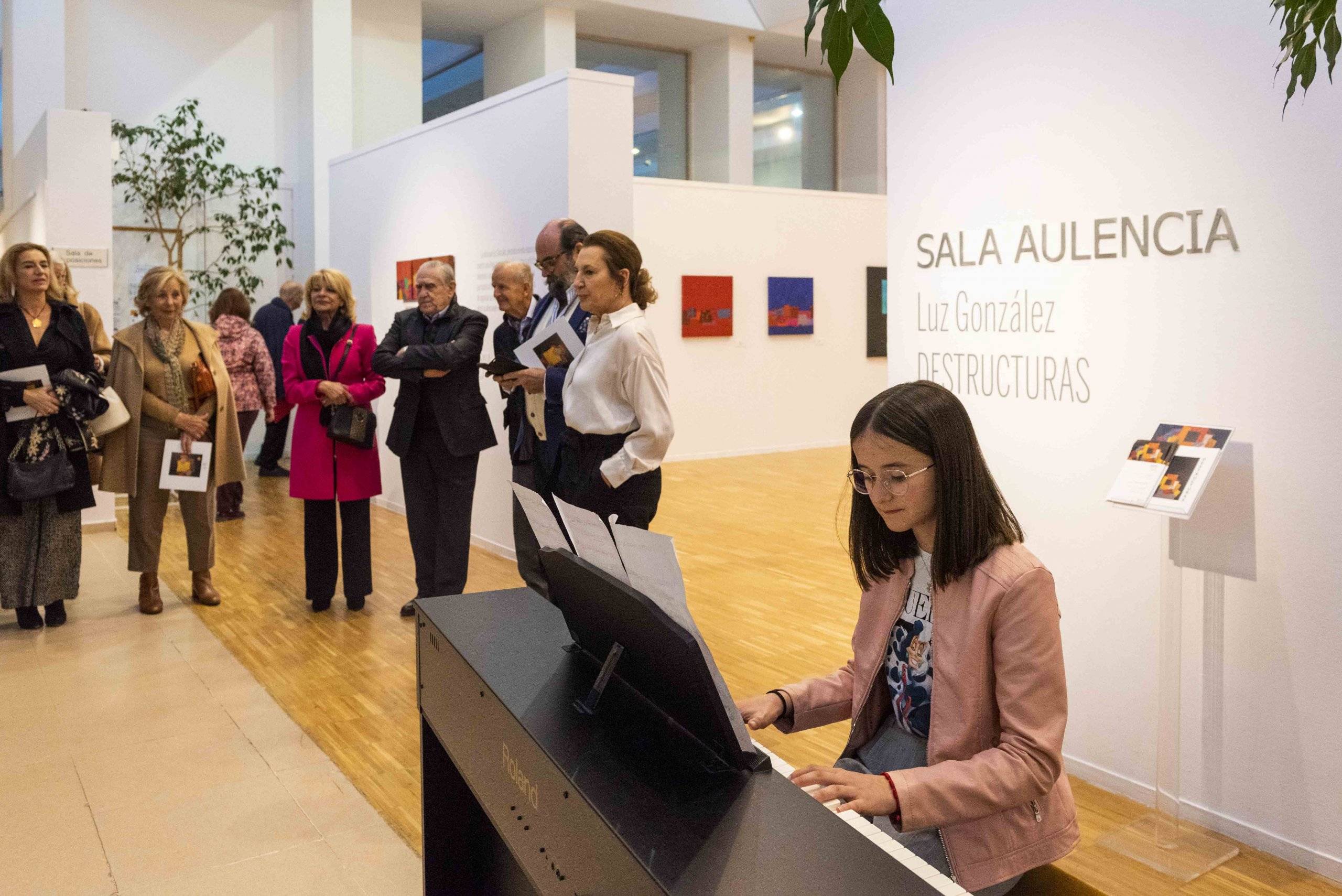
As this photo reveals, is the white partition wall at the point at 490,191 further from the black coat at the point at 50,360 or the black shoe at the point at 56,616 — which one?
the black shoe at the point at 56,616

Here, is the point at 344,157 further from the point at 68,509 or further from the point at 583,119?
the point at 68,509

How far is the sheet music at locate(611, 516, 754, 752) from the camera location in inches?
59.9

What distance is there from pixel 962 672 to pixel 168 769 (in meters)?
3.06

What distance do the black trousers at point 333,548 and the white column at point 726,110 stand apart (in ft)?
34.5

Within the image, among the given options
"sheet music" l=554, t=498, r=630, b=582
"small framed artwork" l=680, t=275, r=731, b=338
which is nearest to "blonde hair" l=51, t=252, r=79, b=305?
"sheet music" l=554, t=498, r=630, b=582

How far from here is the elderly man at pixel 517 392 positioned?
4.71 meters

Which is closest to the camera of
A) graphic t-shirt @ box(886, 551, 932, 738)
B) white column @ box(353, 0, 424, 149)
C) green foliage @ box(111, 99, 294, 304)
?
graphic t-shirt @ box(886, 551, 932, 738)

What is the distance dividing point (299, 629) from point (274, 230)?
756 cm

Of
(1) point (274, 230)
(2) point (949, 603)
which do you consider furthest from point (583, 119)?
(1) point (274, 230)

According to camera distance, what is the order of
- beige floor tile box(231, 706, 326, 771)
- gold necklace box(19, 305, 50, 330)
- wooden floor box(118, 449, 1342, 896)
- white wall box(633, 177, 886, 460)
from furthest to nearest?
1. white wall box(633, 177, 886, 460)
2. gold necklace box(19, 305, 50, 330)
3. beige floor tile box(231, 706, 326, 771)
4. wooden floor box(118, 449, 1342, 896)

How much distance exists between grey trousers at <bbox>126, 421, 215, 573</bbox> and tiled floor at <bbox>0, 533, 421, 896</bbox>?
541 mm

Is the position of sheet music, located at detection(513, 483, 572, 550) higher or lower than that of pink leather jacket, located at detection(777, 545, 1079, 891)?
higher

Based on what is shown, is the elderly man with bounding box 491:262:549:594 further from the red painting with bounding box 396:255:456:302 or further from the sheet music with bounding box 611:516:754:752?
the red painting with bounding box 396:255:456:302

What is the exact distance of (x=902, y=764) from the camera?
195 centimetres
